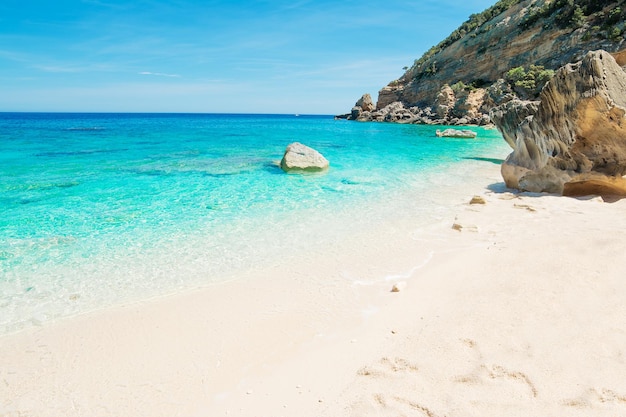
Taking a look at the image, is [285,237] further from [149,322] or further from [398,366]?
[398,366]

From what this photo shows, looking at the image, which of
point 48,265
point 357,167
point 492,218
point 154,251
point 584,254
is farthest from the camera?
point 357,167

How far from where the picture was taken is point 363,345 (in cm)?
379

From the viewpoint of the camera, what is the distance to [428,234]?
7.37 m

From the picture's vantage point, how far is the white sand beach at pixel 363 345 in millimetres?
2873

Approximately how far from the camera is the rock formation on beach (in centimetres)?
812

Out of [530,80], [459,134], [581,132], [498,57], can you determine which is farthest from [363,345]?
[498,57]

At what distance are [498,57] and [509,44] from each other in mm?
2478

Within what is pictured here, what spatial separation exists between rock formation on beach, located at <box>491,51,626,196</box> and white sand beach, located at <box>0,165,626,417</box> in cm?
369

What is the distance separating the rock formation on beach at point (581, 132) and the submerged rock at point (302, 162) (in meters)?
8.02

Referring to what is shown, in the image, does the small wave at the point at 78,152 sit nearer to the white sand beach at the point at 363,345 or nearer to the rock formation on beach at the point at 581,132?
the white sand beach at the point at 363,345

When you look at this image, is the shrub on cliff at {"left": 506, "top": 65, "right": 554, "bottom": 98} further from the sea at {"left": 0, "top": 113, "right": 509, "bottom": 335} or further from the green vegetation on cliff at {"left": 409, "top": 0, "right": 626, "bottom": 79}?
the sea at {"left": 0, "top": 113, "right": 509, "bottom": 335}

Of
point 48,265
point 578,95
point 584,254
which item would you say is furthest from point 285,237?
point 578,95

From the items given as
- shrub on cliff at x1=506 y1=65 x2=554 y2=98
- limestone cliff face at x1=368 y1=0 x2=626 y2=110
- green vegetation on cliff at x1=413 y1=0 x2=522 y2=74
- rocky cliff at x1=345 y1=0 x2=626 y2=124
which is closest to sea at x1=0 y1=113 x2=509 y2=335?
shrub on cliff at x1=506 y1=65 x2=554 y2=98

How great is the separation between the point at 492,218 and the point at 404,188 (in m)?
4.30
